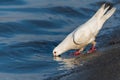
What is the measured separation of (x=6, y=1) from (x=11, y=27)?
138 inches

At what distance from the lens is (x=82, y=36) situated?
12.6m

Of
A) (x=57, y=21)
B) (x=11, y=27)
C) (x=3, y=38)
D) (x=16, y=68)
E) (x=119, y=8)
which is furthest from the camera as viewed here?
(x=119, y=8)

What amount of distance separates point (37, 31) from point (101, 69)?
6.59 metres

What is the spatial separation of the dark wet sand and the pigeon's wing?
1451mm

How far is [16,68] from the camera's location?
12.0m

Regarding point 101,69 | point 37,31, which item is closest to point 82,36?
point 101,69

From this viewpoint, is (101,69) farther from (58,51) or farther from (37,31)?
(37,31)

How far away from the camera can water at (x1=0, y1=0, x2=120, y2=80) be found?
1182 centimetres

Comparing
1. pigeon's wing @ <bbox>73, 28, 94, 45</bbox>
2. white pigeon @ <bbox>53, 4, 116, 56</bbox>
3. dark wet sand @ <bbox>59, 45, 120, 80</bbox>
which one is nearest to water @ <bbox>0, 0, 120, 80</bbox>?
white pigeon @ <bbox>53, 4, 116, 56</bbox>

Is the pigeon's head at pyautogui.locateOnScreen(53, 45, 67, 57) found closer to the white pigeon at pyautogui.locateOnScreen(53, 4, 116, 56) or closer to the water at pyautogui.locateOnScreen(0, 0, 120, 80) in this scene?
the white pigeon at pyautogui.locateOnScreen(53, 4, 116, 56)

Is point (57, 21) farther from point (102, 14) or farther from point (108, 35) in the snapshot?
point (102, 14)

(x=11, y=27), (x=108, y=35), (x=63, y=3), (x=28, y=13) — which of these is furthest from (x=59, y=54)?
(x=63, y=3)

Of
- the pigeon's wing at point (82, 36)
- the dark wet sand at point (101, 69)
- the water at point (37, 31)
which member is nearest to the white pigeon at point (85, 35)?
the pigeon's wing at point (82, 36)

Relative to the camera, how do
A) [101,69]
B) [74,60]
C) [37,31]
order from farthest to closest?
[37,31], [74,60], [101,69]
